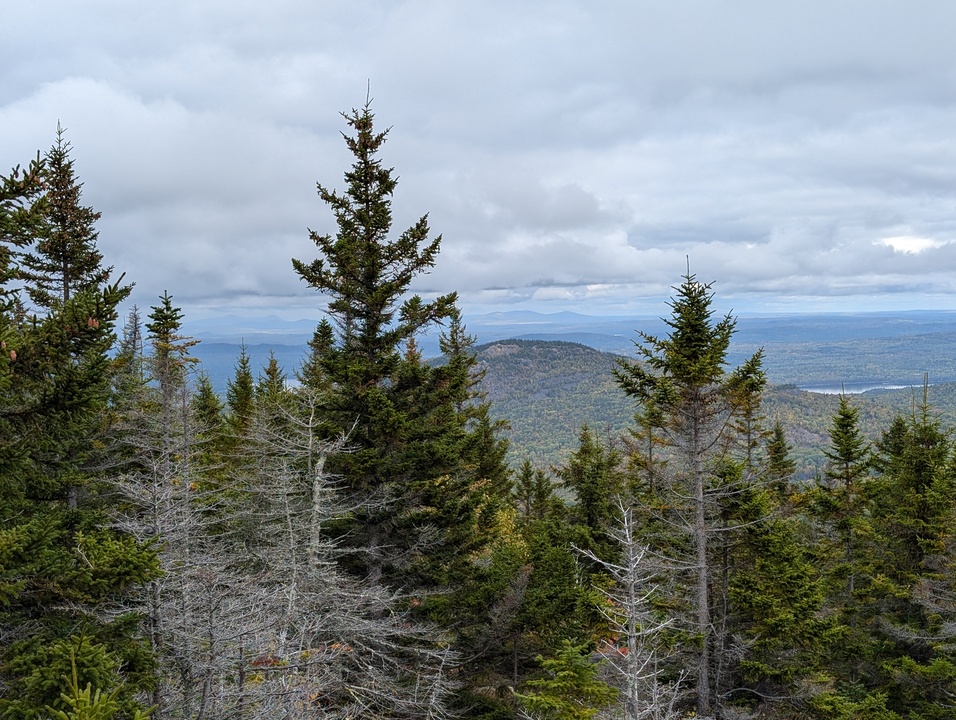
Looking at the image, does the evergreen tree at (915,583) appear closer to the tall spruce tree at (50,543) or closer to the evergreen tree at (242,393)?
the tall spruce tree at (50,543)

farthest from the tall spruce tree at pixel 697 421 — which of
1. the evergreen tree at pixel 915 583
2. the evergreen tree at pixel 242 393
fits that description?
the evergreen tree at pixel 242 393

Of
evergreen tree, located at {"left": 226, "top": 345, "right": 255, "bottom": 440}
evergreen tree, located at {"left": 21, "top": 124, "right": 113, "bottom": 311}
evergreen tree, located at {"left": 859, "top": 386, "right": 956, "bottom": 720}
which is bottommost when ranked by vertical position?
evergreen tree, located at {"left": 859, "top": 386, "right": 956, "bottom": 720}

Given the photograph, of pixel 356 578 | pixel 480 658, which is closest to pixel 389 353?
pixel 356 578

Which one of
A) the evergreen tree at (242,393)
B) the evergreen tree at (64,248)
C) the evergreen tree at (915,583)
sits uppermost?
the evergreen tree at (64,248)

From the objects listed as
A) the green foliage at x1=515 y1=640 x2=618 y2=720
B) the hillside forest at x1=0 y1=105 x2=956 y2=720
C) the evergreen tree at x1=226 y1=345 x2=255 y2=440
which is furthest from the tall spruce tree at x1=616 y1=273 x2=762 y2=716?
the evergreen tree at x1=226 y1=345 x2=255 y2=440

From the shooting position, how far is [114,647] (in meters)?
7.03

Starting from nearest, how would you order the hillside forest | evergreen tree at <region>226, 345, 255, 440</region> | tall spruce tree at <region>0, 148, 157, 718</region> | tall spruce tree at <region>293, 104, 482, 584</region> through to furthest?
tall spruce tree at <region>0, 148, 157, 718</region>, the hillside forest, tall spruce tree at <region>293, 104, 482, 584</region>, evergreen tree at <region>226, 345, 255, 440</region>

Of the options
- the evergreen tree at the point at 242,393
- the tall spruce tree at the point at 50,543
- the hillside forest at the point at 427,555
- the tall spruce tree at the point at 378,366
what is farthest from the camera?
the evergreen tree at the point at 242,393

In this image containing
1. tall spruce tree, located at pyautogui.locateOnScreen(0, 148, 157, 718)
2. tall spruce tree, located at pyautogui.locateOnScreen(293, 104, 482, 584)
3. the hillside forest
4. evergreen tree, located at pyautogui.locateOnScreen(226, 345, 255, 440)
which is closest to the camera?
tall spruce tree, located at pyautogui.locateOnScreen(0, 148, 157, 718)

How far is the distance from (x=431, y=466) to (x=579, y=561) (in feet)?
23.7

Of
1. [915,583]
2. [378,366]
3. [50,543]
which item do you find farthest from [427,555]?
[915,583]

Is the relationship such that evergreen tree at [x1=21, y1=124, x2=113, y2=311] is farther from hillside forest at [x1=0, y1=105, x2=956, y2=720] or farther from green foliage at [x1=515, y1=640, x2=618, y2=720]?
green foliage at [x1=515, y1=640, x2=618, y2=720]

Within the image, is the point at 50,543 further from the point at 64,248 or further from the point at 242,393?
the point at 242,393

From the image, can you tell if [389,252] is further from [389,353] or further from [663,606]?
[663,606]
